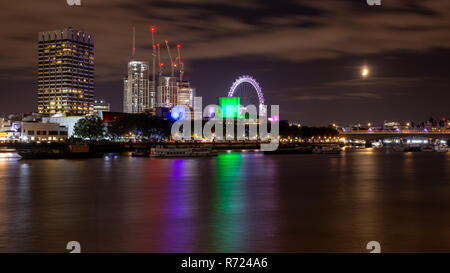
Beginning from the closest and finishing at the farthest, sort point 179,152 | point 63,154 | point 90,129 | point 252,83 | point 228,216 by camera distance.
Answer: point 228,216 → point 63,154 → point 179,152 → point 90,129 → point 252,83

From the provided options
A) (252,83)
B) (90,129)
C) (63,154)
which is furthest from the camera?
(252,83)

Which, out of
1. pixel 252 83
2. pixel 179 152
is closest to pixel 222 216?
pixel 179 152

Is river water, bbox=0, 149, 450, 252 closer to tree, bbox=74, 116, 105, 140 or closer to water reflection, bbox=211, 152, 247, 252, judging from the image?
water reflection, bbox=211, 152, 247, 252

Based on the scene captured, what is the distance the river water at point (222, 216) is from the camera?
17.0m

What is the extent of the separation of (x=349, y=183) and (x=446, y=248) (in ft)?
82.3

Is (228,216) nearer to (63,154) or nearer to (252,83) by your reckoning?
(63,154)

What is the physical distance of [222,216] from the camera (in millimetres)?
23062

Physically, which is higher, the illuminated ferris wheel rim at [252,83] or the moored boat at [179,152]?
the illuminated ferris wheel rim at [252,83]

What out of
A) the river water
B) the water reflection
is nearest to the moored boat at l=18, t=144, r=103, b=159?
the river water

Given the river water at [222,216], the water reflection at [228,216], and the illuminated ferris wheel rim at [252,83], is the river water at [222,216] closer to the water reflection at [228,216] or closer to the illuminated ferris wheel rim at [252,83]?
the water reflection at [228,216]

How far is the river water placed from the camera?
17.0 meters

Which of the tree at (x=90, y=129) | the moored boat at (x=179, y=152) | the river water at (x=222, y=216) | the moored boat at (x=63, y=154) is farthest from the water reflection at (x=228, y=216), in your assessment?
the tree at (x=90, y=129)
